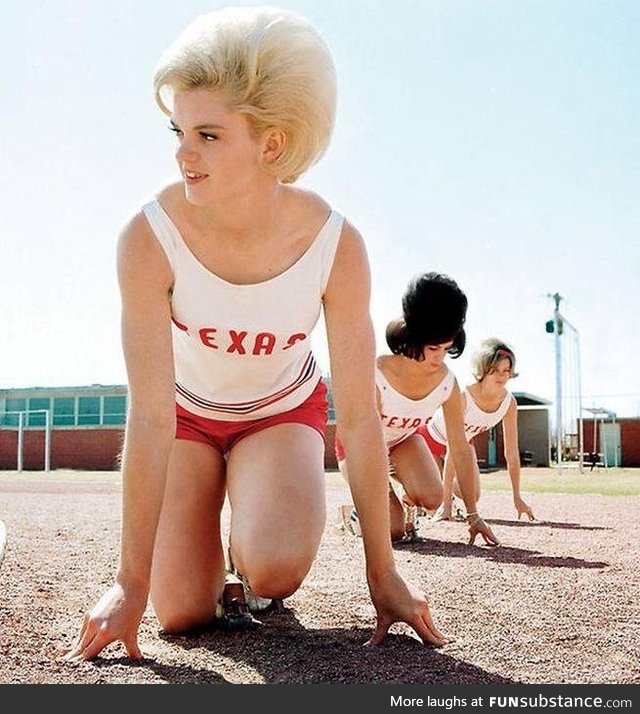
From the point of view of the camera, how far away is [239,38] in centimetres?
274

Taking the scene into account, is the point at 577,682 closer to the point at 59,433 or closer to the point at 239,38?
the point at 239,38

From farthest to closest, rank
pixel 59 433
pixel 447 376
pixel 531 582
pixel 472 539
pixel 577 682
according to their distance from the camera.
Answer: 1. pixel 59 433
2. pixel 447 376
3. pixel 472 539
4. pixel 531 582
5. pixel 577 682

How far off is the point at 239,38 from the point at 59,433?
3741cm

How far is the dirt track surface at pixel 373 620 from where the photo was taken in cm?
253

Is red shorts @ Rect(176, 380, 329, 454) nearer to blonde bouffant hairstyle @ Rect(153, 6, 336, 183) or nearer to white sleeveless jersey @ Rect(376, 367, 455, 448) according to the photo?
blonde bouffant hairstyle @ Rect(153, 6, 336, 183)

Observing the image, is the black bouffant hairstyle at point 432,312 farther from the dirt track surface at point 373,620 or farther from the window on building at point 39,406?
the window on building at point 39,406

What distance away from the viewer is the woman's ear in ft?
9.32

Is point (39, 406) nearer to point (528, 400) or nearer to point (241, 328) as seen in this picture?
point (528, 400)

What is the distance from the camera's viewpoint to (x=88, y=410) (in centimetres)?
4162

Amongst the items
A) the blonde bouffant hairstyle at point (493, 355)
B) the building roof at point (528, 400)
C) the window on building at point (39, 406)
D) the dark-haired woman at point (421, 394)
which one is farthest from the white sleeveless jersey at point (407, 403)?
the window on building at point (39, 406)

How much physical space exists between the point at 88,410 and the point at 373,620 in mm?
39583

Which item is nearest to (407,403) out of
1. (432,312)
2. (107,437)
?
(432,312)

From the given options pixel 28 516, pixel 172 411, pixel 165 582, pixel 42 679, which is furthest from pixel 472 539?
pixel 28 516

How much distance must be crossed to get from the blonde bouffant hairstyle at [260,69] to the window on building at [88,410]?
39.5 metres
